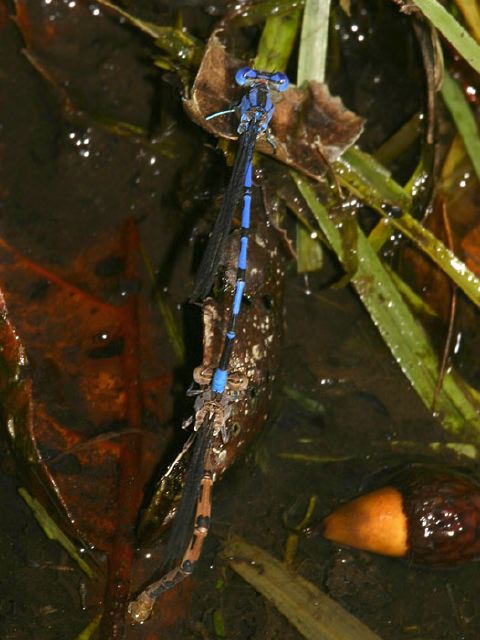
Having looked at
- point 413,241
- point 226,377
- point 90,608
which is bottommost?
point 90,608

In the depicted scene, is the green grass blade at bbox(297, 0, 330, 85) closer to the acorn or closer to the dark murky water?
the dark murky water

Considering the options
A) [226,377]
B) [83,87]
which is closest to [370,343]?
[226,377]

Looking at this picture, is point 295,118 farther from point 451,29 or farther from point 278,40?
point 451,29

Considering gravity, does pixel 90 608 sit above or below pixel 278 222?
below

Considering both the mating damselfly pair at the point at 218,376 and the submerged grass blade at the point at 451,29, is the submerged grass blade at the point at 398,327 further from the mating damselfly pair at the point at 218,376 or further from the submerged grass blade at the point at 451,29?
the submerged grass blade at the point at 451,29

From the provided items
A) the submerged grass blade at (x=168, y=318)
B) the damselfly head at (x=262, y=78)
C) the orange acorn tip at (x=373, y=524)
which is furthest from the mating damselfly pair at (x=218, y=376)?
the orange acorn tip at (x=373, y=524)

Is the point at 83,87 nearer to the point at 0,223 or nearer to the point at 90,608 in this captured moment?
the point at 0,223

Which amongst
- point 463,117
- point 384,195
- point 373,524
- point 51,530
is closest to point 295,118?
point 384,195
